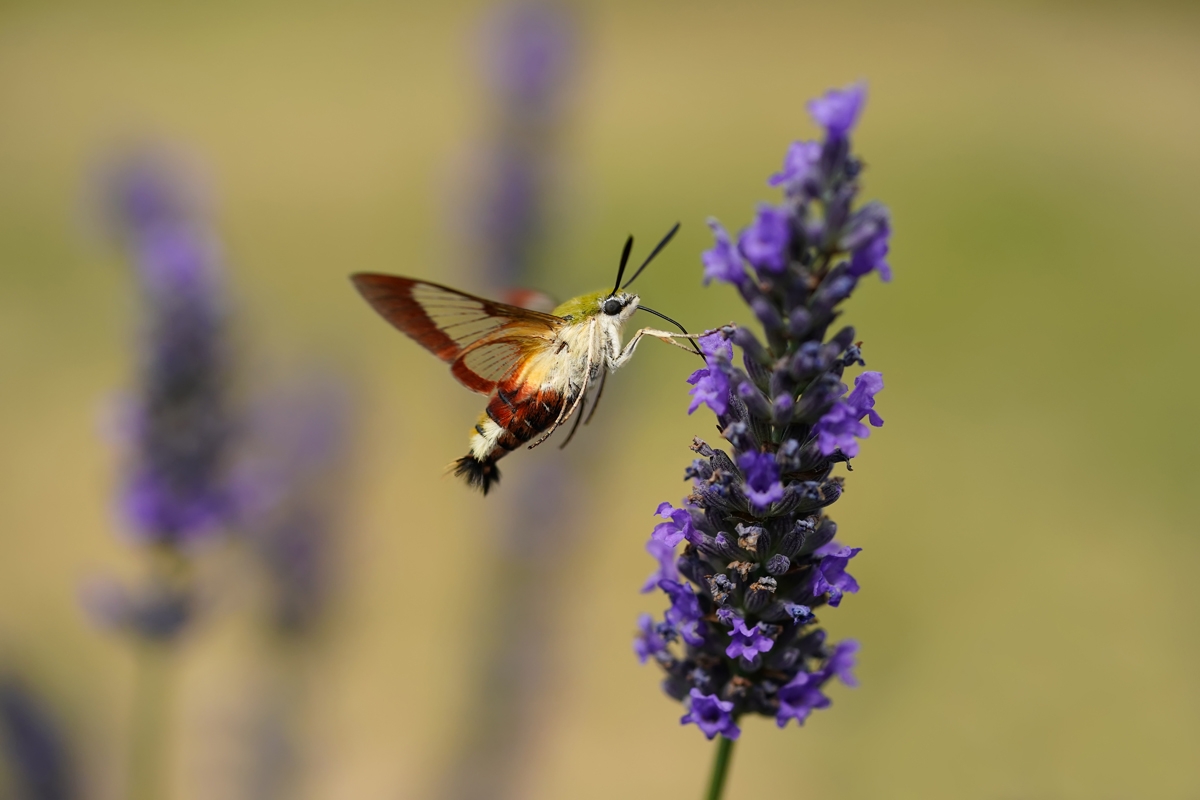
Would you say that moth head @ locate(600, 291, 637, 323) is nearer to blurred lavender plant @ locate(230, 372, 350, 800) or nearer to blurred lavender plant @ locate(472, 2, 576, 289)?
blurred lavender plant @ locate(230, 372, 350, 800)

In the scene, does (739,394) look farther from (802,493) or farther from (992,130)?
(992,130)

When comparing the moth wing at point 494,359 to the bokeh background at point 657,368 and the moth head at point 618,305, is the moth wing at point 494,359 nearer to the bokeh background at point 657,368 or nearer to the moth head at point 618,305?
the moth head at point 618,305

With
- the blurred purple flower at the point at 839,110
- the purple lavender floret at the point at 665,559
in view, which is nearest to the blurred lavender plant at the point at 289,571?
the purple lavender floret at the point at 665,559

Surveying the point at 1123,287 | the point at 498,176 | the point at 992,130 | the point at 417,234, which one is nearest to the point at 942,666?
the point at 498,176

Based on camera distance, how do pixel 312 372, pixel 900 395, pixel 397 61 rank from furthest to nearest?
1. pixel 397 61
2. pixel 900 395
3. pixel 312 372

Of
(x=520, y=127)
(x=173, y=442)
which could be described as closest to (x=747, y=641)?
(x=173, y=442)

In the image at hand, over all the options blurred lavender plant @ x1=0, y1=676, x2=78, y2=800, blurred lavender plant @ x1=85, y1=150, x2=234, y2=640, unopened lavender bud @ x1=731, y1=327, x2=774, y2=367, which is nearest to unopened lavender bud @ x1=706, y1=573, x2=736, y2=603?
unopened lavender bud @ x1=731, y1=327, x2=774, y2=367
